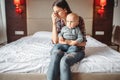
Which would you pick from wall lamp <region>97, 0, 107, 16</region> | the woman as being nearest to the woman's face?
the woman

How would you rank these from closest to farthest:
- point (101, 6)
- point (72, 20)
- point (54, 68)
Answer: point (54, 68)
point (72, 20)
point (101, 6)

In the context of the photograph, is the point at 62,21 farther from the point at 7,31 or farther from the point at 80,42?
the point at 7,31

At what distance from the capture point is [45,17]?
3.78 meters

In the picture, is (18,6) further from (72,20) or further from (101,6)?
(72,20)

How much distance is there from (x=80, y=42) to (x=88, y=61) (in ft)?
0.69

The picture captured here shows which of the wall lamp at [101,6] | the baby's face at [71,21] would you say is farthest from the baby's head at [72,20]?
the wall lamp at [101,6]

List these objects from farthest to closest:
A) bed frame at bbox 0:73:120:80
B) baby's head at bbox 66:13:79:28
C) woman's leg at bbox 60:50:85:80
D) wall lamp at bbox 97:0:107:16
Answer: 1. wall lamp at bbox 97:0:107:16
2. baby's head at bbox 66:13:79:28
3. bed frame at bbox 0:73:120:80
4. woman's leg at bbox 60:50:85:80

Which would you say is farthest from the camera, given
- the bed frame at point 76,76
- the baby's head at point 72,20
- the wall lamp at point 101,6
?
the wall lamp at point 101,6

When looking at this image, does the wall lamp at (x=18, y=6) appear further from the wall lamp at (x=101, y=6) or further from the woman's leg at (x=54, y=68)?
the woman's leg at (x=54, y=68)

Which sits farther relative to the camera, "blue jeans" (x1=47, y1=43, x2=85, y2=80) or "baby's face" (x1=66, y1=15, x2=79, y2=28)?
"baby's face" (x1=66, y1=15, x2=79, y2=28)

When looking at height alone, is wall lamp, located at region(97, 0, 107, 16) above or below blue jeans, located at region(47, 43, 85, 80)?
above

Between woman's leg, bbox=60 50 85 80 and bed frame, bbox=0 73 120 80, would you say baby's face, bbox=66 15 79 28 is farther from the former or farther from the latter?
bed frame, bbox=0 73 120 80

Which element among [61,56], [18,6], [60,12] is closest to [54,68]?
[61,56]

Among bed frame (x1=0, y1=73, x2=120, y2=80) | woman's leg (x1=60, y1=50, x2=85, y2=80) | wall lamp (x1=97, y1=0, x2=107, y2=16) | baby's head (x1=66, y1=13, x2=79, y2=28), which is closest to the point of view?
woman's leg (x1=60, y1=50, x2=85, y2=80)
